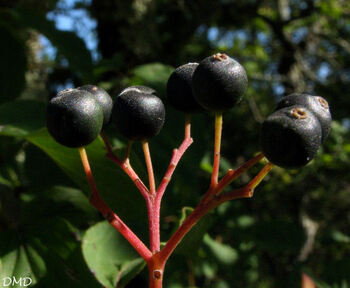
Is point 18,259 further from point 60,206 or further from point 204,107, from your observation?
point 204,107

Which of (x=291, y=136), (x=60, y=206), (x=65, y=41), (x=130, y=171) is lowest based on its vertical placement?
(x=60, y=206)

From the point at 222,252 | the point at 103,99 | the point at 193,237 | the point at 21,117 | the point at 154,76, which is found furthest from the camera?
the point at 222,252

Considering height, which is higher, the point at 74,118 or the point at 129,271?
the point at 74,118

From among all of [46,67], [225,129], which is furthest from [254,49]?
[46,67]

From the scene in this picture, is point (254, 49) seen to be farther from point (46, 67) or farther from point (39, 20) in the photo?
point (39, 20)

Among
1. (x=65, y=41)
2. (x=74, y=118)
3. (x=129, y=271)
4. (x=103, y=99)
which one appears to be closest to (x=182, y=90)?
(x=103, y=99)

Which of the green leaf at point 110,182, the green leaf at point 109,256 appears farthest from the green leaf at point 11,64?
the green leaf at point 109,256

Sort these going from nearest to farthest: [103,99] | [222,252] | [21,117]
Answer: [103,99] < [21,117] < [222,252]
